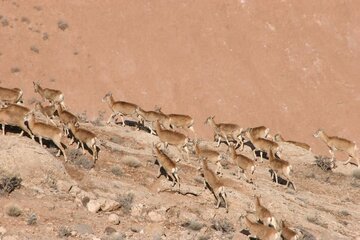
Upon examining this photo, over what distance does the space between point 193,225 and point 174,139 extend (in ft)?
21.3

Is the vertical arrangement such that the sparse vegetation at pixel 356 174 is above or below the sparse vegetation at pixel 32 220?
above

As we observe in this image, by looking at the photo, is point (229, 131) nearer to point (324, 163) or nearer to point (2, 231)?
point (324, 163)

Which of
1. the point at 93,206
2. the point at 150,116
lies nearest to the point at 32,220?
the point at 93,206

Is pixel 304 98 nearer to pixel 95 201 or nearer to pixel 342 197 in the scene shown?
pixel 342 197

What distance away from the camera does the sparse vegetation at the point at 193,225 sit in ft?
55.4

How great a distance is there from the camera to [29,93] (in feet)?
142

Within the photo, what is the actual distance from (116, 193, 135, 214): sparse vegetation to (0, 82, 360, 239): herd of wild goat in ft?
6.95

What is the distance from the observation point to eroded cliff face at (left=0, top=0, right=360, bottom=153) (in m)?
47.5

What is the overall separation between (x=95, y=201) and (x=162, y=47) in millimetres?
35540

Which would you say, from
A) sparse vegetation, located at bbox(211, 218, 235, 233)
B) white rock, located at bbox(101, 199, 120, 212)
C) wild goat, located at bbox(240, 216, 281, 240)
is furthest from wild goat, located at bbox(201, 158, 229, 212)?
white rock, located at bbox(101, 199, 120, 212)

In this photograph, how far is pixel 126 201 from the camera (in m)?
17.2

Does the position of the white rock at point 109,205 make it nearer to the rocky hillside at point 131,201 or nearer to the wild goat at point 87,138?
the rocky hillside at point 131,201

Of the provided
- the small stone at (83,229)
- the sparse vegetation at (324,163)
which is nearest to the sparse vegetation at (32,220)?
the small stone at (83,229)

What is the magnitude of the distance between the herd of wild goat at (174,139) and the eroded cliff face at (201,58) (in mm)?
17297
